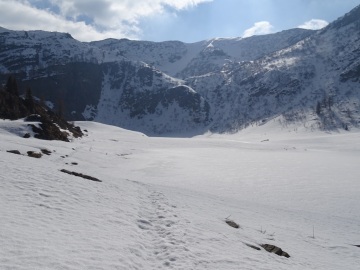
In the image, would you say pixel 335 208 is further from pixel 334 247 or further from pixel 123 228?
pixel 123 228

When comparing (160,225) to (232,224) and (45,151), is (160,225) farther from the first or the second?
(45,151)

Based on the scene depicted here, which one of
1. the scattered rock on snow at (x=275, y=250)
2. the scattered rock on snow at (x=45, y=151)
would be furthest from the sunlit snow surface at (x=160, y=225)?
the scattered rock on snow at (x=45, y=151)

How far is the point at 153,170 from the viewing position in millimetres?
34812

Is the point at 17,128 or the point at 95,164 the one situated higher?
the point at 17,128

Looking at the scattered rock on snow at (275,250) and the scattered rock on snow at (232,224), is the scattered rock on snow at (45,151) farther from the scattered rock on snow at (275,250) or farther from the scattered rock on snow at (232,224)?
the scattered rock on snow at (275,250)

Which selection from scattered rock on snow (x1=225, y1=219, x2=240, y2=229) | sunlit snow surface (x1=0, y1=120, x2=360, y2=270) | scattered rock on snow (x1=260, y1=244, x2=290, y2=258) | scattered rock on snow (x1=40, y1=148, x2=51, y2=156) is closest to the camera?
sunlit snow surface (x1=0, y1=120, x2=360, y2=270)

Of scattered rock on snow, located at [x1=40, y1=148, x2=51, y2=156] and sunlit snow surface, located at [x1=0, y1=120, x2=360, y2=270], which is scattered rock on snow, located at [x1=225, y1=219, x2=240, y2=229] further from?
scattered rock on snow, located at [x1=40, y1=148, x2=51, y2=156]

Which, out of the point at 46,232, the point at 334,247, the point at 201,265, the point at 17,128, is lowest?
the point at 334,247

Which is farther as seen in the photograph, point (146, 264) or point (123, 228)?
point (123, 228)

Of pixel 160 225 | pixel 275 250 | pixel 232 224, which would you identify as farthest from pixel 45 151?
pixel 275 250

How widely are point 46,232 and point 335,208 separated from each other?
20158 mm

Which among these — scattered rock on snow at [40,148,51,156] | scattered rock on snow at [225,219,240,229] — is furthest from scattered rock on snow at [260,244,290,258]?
scattered rock on snow at [40,148,51,156]

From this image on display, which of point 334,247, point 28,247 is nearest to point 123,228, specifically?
point 28,247

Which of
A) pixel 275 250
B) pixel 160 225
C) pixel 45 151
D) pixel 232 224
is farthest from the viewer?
pixel 45 151
